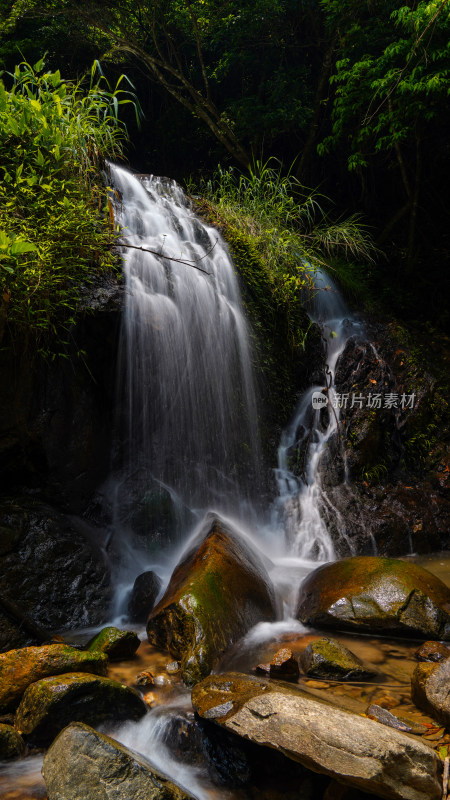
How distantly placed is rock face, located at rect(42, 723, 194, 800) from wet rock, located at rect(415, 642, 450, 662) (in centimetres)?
164

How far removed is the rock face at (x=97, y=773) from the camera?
1.68 meters

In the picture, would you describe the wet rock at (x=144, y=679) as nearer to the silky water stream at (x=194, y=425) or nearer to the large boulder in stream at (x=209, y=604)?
the large boulder in stream at (x=209, y=604)

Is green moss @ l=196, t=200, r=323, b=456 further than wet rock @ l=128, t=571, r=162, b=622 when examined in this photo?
Yes

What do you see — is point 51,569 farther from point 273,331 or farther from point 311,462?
point 273,331

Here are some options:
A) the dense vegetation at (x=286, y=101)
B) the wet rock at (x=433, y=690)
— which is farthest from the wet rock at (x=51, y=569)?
the dense vegetation at (x=286, y=101)

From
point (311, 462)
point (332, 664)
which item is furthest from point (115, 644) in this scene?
point (311, 462)

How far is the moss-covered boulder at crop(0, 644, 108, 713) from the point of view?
2242 mm

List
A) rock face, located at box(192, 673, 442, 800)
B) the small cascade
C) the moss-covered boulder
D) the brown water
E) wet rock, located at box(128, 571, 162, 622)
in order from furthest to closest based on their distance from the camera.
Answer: the small cascade, wet rock, located at box(128, 571, 162, 622), the moss-covered boulder, the brown water, rock face, located at box(192, 673, 442, 800)

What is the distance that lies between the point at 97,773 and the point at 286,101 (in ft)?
31.4

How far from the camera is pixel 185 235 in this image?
5.70m

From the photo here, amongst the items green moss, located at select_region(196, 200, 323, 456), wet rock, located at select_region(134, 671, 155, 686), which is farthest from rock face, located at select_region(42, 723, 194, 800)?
green moss, located at select_region(196, 200, 323, 456)

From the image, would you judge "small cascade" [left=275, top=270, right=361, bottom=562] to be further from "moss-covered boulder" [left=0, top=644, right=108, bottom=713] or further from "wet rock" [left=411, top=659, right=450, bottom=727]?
"moss-covered boulder" [left=0, top=644, right=108, bottom=713]

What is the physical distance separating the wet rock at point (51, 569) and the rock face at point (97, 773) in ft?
5.33

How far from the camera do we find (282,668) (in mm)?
2562
